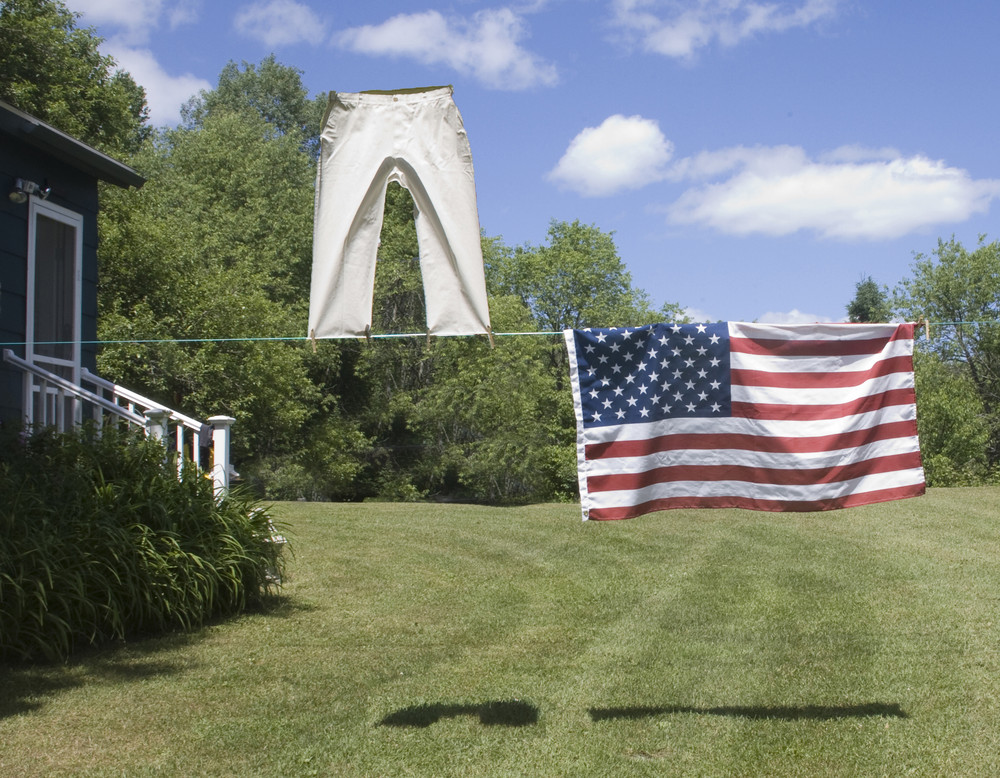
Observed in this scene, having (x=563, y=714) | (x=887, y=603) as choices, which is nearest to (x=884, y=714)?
(x=563, y=714)

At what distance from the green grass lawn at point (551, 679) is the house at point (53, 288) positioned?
206 cm

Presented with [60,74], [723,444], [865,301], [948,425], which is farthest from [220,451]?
[865,301]

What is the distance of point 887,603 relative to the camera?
7555 millimetres

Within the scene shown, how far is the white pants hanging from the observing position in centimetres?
525

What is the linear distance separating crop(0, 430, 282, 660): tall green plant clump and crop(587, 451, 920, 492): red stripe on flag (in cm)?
286

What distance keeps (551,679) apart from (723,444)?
1.66 m

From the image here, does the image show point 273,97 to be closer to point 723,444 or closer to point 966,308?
point 966,308

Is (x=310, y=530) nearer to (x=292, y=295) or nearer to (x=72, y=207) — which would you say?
(x=72, y=207)

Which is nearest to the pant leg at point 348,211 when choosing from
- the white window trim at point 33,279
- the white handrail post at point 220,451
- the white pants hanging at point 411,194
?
the white pants hanging at point 411,194

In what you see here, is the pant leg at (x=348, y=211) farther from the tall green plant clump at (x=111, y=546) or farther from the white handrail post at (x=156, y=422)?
the white handrail post at (x=156, y=422)

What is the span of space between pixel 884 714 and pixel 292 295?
27.2 m

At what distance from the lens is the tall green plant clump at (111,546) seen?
5470mm

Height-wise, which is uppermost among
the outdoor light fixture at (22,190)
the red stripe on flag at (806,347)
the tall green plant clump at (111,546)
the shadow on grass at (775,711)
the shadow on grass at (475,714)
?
the outdoor light fixture at (22,190)

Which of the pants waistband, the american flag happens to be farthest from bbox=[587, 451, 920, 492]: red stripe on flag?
the pants waistband
